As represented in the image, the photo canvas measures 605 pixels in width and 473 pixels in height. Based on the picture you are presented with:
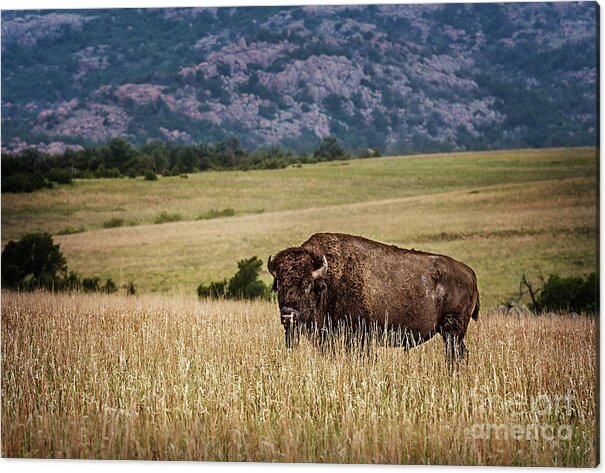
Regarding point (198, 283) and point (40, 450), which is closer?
point (40, 450)

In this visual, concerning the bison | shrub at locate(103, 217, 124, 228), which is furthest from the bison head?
shrub at locate(103, 217, 124, 228)

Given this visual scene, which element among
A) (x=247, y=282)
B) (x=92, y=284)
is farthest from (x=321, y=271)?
(x=247, y=282)

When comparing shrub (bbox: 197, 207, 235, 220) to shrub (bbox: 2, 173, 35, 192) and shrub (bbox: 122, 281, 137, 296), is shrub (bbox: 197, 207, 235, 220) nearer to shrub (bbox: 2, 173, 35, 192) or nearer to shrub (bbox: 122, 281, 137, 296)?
shrub (bbox: 122, 281, 137, 296)

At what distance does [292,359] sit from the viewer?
878 centimetres

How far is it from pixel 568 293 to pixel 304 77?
4379 mm

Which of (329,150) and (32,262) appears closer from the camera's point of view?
(329,150)

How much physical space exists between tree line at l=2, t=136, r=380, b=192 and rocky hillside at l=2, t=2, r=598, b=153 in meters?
0.14

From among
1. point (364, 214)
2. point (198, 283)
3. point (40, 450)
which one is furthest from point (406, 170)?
point (40, 450)

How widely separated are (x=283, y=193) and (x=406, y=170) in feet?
7.94

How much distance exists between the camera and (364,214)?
1647 cm

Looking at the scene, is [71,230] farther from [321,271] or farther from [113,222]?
[321,271]

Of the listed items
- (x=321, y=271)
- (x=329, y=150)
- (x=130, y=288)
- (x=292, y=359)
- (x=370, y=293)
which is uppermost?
(x=329, y=150)

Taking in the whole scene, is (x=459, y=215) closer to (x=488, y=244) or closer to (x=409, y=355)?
(x=488, y=244)

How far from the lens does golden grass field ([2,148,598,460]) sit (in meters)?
8.20
